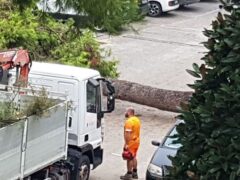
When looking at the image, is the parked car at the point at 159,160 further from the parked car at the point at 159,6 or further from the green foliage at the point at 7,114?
the parked car at the point at 159,6

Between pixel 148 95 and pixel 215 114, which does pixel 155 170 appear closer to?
pixel 148 95

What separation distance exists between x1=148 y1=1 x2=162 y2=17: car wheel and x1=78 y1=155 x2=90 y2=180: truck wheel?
1810 centimetres

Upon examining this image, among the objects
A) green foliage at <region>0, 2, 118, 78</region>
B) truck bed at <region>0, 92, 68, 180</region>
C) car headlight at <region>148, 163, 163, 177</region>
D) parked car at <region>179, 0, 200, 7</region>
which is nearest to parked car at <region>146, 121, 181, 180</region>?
car headlight at <region>148, 163, 163, 177</region>

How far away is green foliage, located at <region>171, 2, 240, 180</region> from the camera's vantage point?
464 cm

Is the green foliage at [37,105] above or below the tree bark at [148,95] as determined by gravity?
above

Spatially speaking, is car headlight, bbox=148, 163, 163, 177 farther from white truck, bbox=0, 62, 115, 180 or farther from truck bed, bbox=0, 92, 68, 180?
truck bed, bbox=0, 92, 68, 180

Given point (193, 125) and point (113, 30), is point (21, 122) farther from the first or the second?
point (193, 125)

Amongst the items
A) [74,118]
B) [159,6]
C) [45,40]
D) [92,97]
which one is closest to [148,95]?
[45,40]

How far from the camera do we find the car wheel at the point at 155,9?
30106mm

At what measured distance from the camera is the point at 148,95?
1795 centimetres

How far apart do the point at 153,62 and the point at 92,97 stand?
36.9 feet

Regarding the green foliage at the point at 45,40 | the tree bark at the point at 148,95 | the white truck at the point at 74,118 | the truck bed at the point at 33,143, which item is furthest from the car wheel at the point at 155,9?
the truck bed at the point at 33,143

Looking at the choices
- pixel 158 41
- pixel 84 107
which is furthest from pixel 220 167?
pixel 158 41

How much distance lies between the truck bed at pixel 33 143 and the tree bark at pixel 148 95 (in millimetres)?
6675
